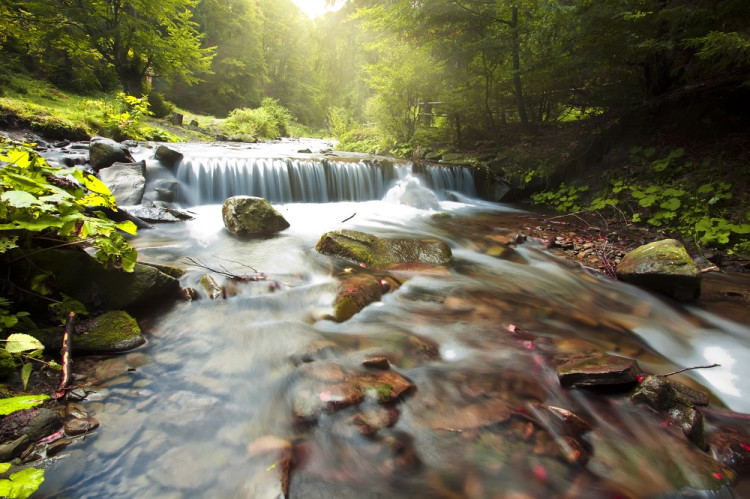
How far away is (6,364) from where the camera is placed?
6.48 ft

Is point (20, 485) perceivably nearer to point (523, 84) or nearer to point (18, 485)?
point (18, 485)

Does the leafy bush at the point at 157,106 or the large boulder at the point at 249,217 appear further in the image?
the leafy bush at the point at 157,106

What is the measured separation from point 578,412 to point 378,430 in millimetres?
1507

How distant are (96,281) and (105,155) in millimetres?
5439

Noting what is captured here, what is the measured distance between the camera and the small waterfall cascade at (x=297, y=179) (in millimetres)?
7770

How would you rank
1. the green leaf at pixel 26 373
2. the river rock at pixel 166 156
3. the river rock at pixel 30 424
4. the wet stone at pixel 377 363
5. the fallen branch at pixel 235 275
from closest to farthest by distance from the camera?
the river rock at pixel 30 424, the green leaf at pixel 26 373, the wet stone at pixel 377 363, the fallen branch at pixel 235 275, the river rock at pixel 166 156

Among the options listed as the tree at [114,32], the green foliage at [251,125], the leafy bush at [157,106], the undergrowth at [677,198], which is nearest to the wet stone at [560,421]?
the undergrowth at [677,198]

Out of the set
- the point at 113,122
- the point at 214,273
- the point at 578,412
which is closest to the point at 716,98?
the point at 578,412

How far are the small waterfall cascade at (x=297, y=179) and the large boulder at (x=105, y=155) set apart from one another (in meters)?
1.11

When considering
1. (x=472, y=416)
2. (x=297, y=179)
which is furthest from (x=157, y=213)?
(x=472, y=416)

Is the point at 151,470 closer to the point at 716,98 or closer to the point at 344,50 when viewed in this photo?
the point at 716,98

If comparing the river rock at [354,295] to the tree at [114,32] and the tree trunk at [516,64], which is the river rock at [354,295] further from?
the tree at [114,32]

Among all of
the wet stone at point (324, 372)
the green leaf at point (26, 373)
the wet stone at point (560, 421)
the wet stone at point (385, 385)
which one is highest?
the green leaf at point (26, 373)

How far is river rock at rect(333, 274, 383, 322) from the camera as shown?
358cm
